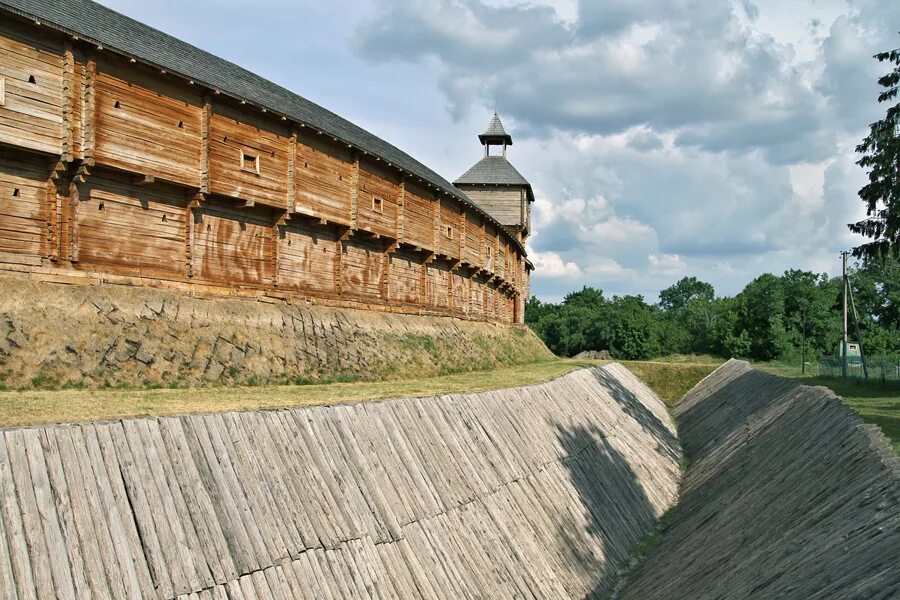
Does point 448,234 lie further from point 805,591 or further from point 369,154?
point 805,591

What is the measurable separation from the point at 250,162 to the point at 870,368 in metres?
27.8

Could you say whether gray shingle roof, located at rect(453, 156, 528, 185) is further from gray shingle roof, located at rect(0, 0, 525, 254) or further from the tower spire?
gray shingle roof, located at rect(0, 0, 525, 254)

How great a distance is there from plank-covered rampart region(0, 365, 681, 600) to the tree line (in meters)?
69.8

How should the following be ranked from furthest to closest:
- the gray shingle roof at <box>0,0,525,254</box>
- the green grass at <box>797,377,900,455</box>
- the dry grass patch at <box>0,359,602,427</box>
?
the gray shingle roof at <box>0,0,525,254</box>
the green grass at <box>797,377,900,455</box>
the dry grass patch at <box>0,359,602,427</box>

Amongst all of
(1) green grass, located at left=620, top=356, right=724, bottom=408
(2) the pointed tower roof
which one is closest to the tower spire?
(2) the pointed tower roof

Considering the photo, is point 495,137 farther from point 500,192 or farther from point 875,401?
point 875,401

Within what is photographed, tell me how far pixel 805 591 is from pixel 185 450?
205 inches

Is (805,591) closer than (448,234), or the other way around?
(805,591)

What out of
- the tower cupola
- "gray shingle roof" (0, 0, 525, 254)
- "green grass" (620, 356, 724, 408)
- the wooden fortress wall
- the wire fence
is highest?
the tower cupola

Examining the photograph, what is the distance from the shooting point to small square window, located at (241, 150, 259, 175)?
20922mm

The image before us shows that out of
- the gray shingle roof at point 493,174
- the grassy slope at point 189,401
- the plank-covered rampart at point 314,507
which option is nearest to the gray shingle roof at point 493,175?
the gray shingle roof at point 493,174

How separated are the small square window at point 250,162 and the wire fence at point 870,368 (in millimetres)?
25486

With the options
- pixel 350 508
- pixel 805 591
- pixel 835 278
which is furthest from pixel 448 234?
pixel 835 278

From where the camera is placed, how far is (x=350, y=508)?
7391 millimetres
